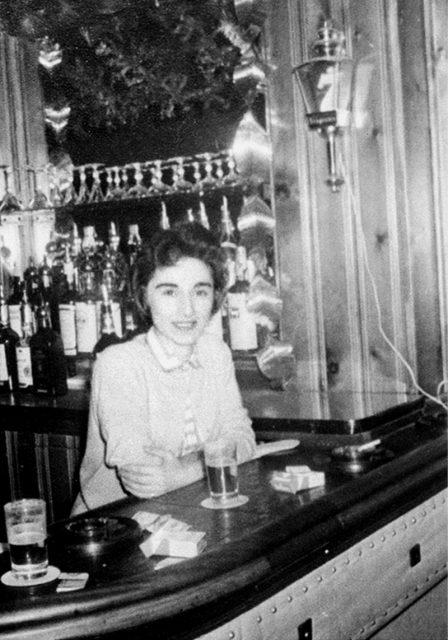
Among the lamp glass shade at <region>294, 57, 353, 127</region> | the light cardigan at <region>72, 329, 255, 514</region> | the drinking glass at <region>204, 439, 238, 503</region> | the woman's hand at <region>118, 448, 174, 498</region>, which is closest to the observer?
the drinking glass at <region>204, 439, 238, 503</region>

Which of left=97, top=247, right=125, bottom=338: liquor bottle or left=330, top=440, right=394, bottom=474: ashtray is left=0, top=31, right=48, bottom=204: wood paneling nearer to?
left=97, top=247, right=125, bottom=338: liquor bottle

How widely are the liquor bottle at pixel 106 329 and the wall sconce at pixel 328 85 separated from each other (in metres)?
1.08

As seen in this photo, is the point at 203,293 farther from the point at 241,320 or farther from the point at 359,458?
A: the point at 241,320

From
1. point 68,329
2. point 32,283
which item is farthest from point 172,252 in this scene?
point 32,283

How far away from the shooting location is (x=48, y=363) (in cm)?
320

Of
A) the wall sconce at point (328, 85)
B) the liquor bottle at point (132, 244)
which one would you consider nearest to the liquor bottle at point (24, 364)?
the liquor bottle at point (132, 244)

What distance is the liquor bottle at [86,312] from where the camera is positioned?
327cm

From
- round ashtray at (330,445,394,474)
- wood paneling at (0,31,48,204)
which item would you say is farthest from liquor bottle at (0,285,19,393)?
round ashtray at (330,445,394,474)

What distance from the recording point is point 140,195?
323cm

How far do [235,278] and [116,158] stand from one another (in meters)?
0.81

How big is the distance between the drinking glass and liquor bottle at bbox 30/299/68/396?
5.30 ft

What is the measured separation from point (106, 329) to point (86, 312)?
114mm

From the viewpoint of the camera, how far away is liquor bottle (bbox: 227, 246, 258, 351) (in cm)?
301

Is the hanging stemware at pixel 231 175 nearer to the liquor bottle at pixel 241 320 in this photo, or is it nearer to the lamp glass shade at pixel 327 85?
the liquor bottle at pixel 241 320
